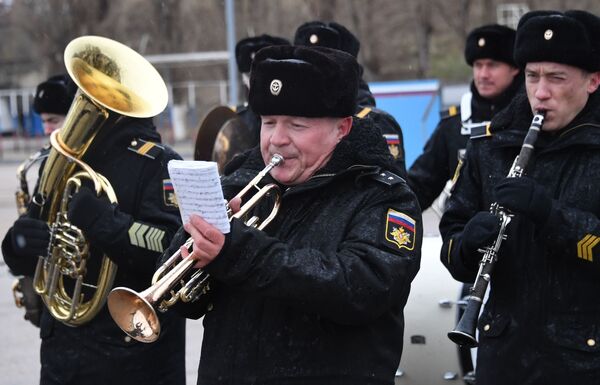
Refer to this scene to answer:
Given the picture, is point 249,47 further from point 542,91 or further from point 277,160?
point 277,160

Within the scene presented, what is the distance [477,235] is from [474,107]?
7.72ft

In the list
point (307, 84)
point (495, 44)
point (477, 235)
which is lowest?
point (477, 235)

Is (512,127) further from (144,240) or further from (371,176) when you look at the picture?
(144,240)

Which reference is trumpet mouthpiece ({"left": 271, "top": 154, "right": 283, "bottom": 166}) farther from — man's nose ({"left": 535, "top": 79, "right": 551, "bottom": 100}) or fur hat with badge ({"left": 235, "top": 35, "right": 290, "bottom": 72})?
fur hat with badge ({"left": 235, "top": 35, "right": 290, "bottom": 72})

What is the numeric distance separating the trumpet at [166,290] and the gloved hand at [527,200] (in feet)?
2.53

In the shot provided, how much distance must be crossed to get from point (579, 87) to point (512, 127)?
0.90 ft

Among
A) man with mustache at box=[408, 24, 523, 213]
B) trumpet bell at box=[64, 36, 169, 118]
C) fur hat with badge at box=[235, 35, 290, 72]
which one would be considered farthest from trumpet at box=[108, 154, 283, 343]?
fur hat with badge at box=[235, 35, 290, 72]

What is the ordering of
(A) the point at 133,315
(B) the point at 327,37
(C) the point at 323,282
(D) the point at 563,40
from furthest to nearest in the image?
1. (B) the point at 327,37
2. (D) the point at 563,40
3. (A) the point at 133,315
4. (C) the point at 323,282

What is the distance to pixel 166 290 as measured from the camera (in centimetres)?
257

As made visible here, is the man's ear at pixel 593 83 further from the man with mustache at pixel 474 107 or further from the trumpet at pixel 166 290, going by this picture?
the man with mustache at pixel 474 107

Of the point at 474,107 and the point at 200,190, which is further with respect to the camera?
the point at 474,107

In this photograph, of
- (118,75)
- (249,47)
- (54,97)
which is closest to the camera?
(118,75)

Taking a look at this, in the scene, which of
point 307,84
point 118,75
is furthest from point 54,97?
point 307,84

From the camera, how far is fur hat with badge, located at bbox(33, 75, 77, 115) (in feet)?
15.6
